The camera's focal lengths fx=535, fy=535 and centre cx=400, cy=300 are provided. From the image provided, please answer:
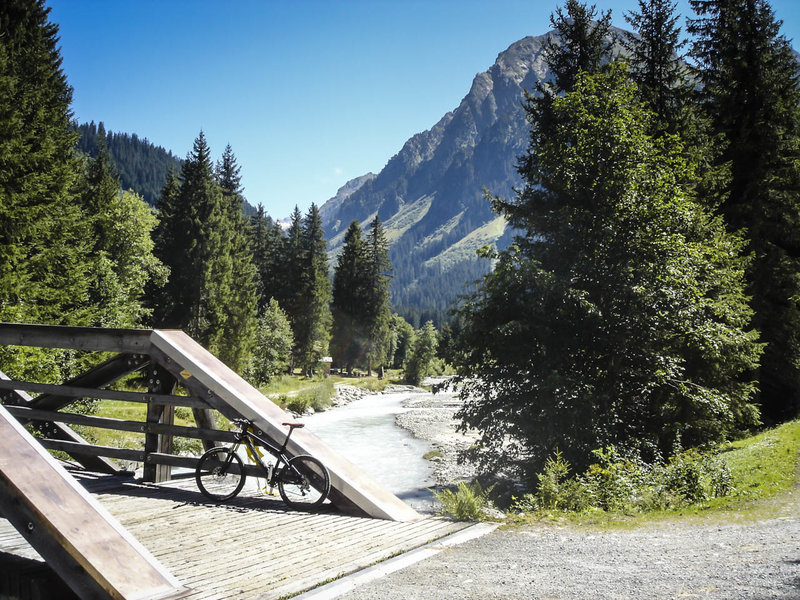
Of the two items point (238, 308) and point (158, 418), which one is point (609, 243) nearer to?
point (158, 418)

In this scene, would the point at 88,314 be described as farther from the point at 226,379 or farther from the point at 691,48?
the point at 691,48

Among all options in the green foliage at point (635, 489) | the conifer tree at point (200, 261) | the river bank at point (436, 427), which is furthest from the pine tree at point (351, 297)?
the green foliage at point (635, 489)

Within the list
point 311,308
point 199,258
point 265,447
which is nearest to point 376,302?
point 311,308

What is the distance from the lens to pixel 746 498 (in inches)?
355

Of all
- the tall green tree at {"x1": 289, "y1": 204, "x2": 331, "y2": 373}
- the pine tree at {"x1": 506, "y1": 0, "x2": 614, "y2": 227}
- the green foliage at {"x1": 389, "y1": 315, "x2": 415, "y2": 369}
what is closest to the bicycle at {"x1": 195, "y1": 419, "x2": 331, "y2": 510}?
the pine tree at {"x1": 506, "y1": 0, "x2": 614, "y2": 227}

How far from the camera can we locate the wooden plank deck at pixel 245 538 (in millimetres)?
4590

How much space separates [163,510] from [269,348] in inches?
1636

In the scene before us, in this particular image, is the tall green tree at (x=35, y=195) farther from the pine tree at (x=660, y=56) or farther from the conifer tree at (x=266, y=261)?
the conifer tree at (x=266, y=261)

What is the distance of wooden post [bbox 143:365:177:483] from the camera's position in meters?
7.45

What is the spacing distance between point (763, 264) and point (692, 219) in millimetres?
8641

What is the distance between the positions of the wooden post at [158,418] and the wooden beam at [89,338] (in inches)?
20.3

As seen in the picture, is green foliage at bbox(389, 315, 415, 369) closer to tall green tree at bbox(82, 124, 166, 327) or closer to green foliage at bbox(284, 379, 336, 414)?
green foliage at bbox(284, 379, 336, 414)

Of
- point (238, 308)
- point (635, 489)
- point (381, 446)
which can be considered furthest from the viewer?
point (238, 308)

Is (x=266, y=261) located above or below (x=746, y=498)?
above
